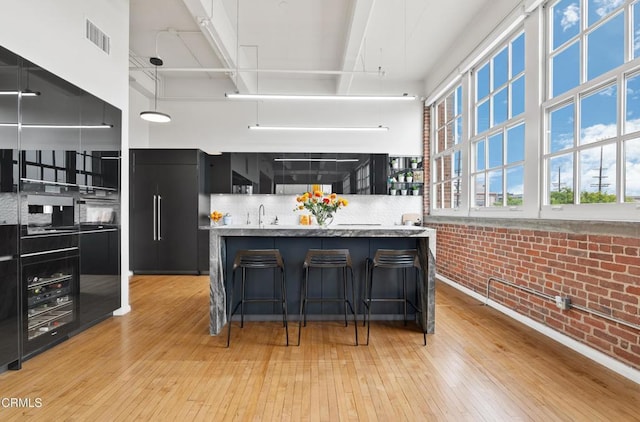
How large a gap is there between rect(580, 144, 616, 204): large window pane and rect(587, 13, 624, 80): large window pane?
68 centimetres

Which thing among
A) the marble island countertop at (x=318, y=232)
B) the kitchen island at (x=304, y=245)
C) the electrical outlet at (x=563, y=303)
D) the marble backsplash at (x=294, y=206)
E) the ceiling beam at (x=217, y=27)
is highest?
the ceiling beam at (x=217, y=27)

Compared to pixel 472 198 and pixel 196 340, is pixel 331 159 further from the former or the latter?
pixel 196 340

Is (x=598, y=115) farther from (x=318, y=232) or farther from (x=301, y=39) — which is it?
(x=301, y=39)

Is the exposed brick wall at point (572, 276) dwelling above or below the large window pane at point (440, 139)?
below

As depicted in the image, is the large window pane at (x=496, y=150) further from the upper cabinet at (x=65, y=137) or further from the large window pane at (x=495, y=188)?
the upper cabinet at (x=65, y=137)

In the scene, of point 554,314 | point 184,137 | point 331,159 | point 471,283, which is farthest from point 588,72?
point 184,137

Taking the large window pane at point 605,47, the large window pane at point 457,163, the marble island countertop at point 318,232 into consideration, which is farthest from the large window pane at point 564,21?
the marble island countertop at point 318,232

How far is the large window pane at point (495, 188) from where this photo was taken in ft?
14.1

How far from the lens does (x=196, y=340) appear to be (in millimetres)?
3084

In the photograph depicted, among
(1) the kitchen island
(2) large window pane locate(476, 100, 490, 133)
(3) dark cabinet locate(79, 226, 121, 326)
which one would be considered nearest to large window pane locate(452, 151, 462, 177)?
(2) large window pane locate(476, 100, 490, 133)

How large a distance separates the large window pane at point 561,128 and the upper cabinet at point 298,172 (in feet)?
10.6

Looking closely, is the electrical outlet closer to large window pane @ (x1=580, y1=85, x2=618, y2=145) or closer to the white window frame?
the white window frame

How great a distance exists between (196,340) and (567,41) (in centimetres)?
462

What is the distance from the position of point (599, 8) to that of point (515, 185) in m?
1.87
